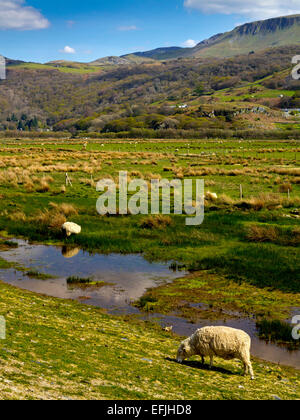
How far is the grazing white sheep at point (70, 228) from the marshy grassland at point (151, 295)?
47 centimetres

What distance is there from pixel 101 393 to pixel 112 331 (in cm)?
529

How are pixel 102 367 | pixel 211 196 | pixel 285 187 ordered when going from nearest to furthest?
pixel 102 367
pixel 211 196
pixel 285 187

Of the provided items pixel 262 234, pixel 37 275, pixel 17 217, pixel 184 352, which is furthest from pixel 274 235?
pixel 17 217

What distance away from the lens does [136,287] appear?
17.5 meters

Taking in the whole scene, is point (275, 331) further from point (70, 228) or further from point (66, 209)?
point (66, 209)

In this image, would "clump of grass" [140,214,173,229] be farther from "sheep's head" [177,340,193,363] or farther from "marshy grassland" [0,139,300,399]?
"sheep's head" [177,340,193,363]

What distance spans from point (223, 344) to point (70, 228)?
16551 millimetres

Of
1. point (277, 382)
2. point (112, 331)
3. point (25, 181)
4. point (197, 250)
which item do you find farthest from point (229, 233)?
point (25, 181)

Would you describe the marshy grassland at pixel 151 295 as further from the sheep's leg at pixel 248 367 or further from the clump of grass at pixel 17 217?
the sheep's leg at pixel 248 367

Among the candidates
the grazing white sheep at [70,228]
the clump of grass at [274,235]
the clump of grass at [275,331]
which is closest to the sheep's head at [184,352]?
the clump of grass at [275,331]

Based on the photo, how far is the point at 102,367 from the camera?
332 inches

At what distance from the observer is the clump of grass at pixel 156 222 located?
25047 millimetres

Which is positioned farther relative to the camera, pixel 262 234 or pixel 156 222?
pixel 156 222

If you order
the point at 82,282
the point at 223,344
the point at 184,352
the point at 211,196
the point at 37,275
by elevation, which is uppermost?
the point at 211,196
